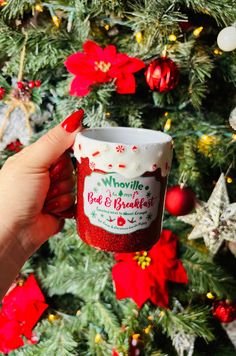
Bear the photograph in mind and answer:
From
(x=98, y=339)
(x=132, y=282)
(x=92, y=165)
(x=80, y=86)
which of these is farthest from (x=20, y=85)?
(x=98, y=339)

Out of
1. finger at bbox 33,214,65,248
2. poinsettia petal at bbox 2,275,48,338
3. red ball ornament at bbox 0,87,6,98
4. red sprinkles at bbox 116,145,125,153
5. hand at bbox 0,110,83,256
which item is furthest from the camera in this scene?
poinsettia petal at bbox 2,275,48,338

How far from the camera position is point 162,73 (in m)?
0.80

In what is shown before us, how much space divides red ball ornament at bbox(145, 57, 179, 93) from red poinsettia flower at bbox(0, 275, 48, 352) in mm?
582

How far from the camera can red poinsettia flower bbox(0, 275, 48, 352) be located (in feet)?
3.23

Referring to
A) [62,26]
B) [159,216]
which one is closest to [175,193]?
[159,216]

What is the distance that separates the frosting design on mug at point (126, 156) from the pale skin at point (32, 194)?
0.30 ft

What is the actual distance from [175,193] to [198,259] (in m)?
0.23

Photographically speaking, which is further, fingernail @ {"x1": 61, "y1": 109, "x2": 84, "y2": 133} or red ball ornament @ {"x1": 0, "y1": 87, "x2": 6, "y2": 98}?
red ball ornament @ {"x1": 0, "y1": 87, "x2": 6, "y2": 98}

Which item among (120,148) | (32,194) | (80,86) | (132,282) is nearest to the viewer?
(120,148)

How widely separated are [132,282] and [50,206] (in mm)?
290

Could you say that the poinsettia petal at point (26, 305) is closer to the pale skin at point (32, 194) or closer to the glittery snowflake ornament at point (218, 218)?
the pale skin at point (32, 194)

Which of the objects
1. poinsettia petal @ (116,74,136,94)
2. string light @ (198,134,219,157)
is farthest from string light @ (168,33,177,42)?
string light @ (198,134,219,157)

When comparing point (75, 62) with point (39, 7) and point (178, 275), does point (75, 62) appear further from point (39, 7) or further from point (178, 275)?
point (178, 275)

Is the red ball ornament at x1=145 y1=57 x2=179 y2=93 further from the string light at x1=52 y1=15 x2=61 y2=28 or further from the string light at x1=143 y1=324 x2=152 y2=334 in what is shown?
the string light at x1=143 y1=324 x2=152 y2=334
